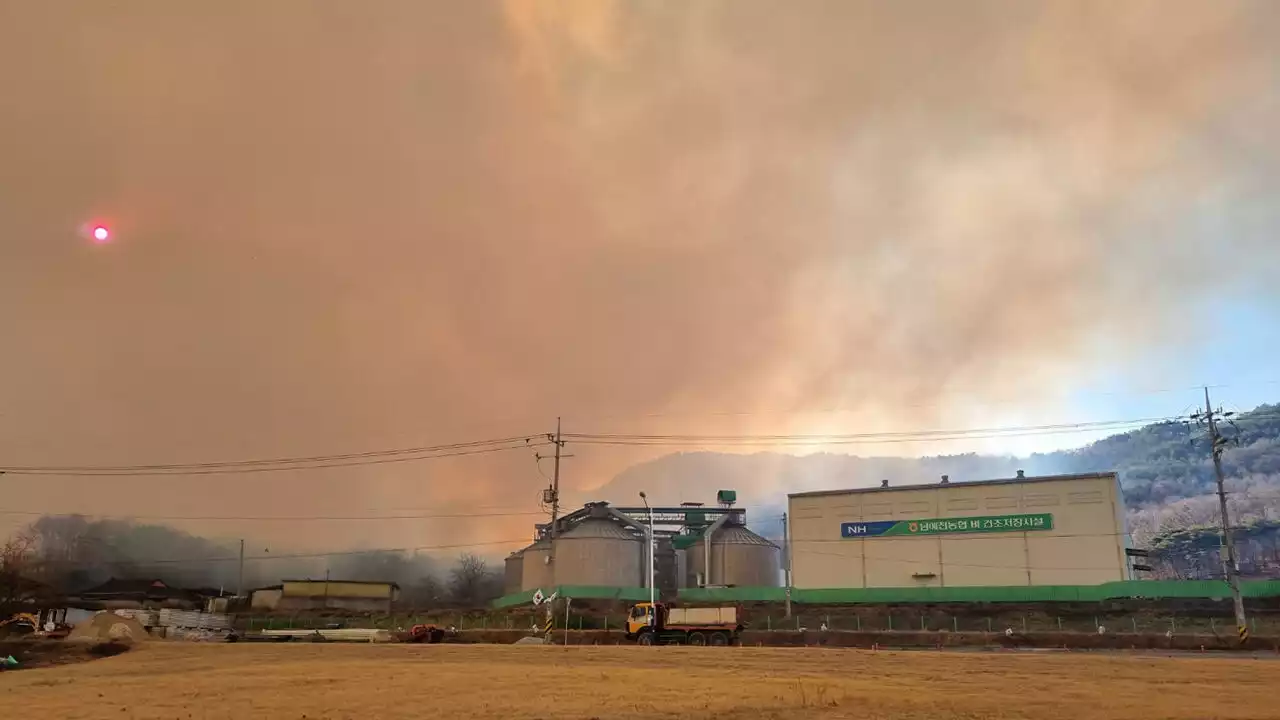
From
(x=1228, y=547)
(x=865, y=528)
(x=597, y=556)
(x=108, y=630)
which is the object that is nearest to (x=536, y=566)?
(x=597, y=556)

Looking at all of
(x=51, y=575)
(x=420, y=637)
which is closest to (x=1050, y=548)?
(x=420, y=637)

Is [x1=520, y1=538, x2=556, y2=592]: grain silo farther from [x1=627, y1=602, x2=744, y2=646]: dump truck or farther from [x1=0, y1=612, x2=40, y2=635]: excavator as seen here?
[x1=0, y1=612, x2=40, y2=635]: excavator

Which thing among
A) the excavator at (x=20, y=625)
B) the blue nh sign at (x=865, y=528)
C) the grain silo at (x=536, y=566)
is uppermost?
the blue nh sign at (x=865, y=528)

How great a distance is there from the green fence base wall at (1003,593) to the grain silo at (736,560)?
6.61 meters

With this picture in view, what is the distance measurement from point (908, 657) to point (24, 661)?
152 ft

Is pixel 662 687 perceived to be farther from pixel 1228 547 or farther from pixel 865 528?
pixel 865 528

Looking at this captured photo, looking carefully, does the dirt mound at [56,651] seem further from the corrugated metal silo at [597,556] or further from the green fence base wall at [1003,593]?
the green fence base wall at [1003,593]

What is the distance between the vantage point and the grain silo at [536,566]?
103 meters

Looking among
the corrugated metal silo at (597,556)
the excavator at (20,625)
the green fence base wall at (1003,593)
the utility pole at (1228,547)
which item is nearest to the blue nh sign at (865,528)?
the green fence base wall at (1003,593)

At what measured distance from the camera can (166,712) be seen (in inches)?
1044

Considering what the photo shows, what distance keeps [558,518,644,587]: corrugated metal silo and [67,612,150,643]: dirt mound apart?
49102mm

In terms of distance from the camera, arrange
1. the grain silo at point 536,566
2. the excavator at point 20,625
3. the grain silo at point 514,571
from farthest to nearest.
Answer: the grain silo at point 514,571, the grain silo at point 536,566, the excavator at point 20,625

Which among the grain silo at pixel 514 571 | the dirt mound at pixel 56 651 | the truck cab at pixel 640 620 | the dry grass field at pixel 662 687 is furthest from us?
the grain silo at pixel 514 571

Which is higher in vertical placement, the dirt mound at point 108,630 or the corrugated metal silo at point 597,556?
the corrugated metal silo at point 597,556
